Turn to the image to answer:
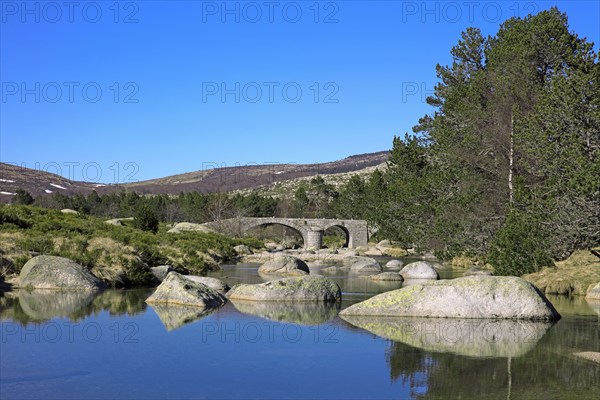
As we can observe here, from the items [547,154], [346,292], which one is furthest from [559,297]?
[346,292]

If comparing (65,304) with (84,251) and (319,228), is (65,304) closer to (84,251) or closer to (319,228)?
(84,251)

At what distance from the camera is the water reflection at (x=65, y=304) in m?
16.3

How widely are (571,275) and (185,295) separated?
45.4 feet

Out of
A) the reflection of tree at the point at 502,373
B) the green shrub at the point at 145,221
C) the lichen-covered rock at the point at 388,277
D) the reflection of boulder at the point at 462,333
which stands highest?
the green shrub at the point at 145,221

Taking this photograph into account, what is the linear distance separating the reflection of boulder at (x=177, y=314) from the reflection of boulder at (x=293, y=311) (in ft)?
3.87

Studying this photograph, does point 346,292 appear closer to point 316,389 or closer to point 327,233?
point 316,389

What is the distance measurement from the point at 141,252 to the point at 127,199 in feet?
326

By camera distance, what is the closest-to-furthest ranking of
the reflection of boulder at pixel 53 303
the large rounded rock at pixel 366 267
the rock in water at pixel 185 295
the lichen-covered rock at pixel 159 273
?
the reflection of boulder at pixel 53 303 → the rock in water at pixel 185 295 → the lichen-covered rock at pixel 159 273 → the large rounded rock at pixel 366 267

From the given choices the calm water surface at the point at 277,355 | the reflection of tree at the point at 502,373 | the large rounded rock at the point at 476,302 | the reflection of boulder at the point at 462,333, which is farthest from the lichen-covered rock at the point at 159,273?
the reflection of tree at the point at 502,373

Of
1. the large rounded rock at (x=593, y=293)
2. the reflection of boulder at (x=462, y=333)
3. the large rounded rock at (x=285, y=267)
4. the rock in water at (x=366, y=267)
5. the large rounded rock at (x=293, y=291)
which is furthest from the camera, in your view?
the rock in water at (x=366, y=267)

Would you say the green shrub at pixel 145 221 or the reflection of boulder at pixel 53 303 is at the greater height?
the green shrub at pixel 145 221

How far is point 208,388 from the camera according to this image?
9.69m

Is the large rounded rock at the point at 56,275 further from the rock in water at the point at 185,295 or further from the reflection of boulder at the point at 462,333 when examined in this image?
the reflection of boulder at the point at 462,333

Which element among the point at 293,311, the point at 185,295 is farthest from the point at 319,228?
the point at 293,311
